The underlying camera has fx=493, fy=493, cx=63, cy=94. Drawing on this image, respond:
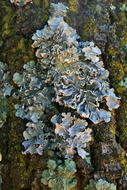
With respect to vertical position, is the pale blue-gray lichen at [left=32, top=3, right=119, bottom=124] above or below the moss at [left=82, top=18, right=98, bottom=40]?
below

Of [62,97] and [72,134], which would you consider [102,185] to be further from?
[62,97]

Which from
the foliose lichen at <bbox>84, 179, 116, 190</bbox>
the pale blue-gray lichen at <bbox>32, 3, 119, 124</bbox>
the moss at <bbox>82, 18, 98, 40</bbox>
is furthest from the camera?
the moss at <bbox>82, 18, 98, 40</bbox>

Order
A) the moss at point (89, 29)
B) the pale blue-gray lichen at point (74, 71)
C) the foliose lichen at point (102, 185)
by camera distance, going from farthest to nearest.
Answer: the moss at point (89, 29) → the pale blue-gray lichen at point (74, 71) → the foliose lichen at point (102, 185)

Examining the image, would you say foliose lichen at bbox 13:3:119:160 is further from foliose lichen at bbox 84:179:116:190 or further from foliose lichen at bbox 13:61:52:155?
foliose lichen at bbox 84:179:116:190

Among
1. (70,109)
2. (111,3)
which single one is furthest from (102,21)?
(70,109)

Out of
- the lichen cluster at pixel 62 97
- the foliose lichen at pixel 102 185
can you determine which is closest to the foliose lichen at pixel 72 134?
the lichen cluster at pixel 62 97

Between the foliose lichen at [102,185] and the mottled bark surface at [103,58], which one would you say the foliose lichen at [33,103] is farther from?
the foliose lichen at [102,185]

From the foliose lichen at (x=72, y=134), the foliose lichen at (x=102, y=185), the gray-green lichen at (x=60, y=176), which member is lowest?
the foliose lichen at (x=102, y=185)

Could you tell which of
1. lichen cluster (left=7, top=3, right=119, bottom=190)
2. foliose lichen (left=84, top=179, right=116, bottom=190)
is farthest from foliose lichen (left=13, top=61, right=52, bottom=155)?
foliose lichen (left=84, top=179, right=116, bottom=190)
